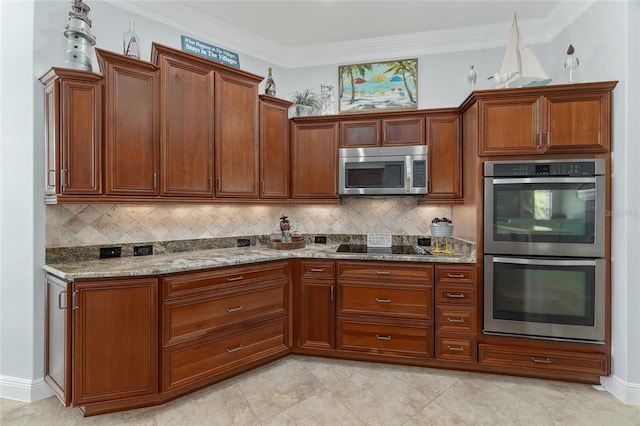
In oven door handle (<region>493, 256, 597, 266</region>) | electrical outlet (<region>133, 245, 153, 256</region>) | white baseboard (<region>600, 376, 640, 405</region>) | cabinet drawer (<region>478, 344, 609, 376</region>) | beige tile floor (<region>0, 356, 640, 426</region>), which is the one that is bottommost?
beige tile floor (<region>0, 356, 640, 426</region>)

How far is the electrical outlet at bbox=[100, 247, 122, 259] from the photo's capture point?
272 cm

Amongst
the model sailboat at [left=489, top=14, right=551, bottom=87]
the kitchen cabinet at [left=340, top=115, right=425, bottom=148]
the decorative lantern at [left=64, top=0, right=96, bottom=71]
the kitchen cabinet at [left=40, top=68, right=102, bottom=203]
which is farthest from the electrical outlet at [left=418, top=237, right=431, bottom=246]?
the decorative lantern at [left=64, top=0, right=96, bottom=71]

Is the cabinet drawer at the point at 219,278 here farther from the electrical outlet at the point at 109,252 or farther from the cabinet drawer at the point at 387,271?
the electrical outlet at the point at 109,252

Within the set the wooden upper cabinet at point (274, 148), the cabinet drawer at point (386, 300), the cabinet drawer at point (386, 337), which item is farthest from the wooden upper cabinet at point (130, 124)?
the cabinet drawer at point (386, 337)

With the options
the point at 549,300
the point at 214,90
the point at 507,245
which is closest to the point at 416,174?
the point at 507,245

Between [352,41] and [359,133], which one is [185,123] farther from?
[352,41]

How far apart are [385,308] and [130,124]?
8.49ft

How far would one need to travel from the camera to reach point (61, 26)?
8.33 feet

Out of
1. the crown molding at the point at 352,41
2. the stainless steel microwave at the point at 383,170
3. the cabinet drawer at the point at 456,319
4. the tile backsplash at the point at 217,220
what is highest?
the crown molding at the point at 352,41

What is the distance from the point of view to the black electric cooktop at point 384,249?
128 inches

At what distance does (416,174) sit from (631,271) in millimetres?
1810

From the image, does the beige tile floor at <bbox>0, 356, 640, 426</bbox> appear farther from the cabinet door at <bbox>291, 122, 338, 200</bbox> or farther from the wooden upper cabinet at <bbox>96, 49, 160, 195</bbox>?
the cabinet door at <bbox>291, 122, 338, 200</bbox>

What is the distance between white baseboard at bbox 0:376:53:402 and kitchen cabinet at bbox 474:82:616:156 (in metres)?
3.88

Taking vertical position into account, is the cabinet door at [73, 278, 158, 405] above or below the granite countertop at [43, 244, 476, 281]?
below
